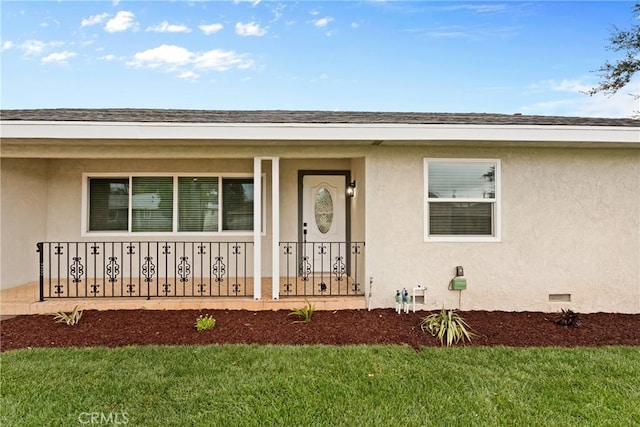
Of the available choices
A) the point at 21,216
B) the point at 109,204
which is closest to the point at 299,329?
the point at 109,204

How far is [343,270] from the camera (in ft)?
23.9

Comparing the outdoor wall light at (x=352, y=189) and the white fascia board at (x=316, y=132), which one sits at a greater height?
the white fascia board at (x=316, y=132)

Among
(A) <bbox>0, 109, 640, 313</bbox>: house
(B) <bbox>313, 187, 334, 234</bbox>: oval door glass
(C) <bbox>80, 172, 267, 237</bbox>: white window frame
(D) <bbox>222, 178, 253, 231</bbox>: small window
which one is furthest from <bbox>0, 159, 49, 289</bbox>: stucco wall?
(B) <bbox>313, 187, 334, 234</bbox>: oval door glass

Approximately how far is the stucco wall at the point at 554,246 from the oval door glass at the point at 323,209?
182 centimetres

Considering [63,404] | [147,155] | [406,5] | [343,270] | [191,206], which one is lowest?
[63,404]

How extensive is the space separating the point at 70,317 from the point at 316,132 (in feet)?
14.9

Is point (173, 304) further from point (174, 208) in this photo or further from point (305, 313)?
point (174, 208)

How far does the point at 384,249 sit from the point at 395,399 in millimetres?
2892

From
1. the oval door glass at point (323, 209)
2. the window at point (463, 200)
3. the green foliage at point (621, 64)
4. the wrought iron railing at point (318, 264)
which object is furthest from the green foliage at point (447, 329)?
the green foliage at point (621, 64)

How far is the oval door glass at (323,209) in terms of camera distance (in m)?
7.35

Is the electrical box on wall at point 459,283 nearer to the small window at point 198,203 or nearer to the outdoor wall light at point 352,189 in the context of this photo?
the outdoor wall light at point 352,189

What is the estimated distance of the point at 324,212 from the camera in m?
7.36

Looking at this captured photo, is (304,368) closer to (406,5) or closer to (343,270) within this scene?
(343,270)

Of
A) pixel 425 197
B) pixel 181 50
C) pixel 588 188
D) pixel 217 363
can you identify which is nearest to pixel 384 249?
pixel 425 197
